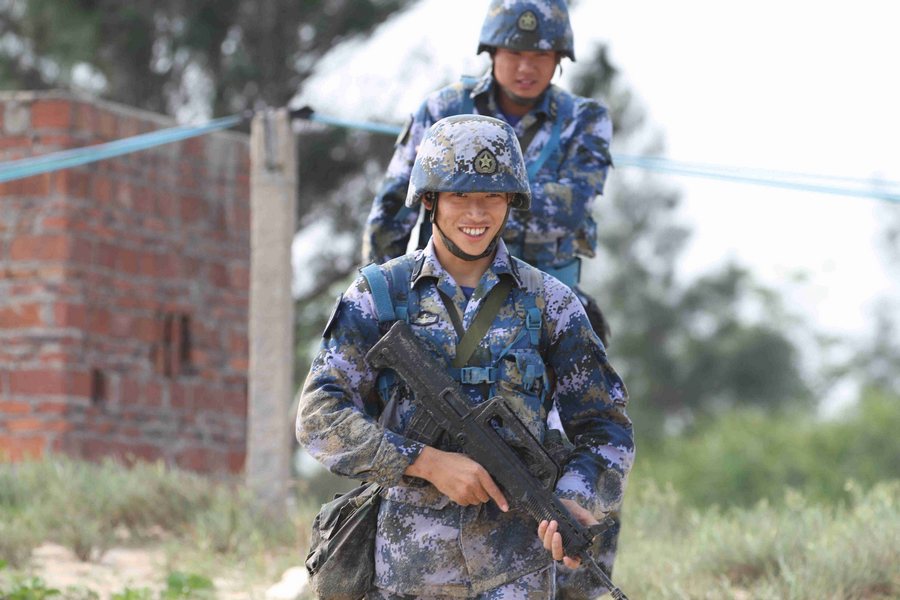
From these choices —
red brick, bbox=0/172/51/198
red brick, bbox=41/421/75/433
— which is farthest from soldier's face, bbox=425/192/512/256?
red brick, bbox=0/172/51/198

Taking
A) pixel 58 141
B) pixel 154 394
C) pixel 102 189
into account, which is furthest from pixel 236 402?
pixel 58 141

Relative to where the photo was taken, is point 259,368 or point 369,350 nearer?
point 369,350

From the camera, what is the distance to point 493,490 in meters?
2.73

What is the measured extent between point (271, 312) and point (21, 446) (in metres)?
2.65

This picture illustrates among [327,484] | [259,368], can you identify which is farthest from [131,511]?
[327,484]

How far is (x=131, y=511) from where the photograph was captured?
274 inches

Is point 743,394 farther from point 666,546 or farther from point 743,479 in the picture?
point 666,546

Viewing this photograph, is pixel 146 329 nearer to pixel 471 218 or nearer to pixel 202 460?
pixel 202 460

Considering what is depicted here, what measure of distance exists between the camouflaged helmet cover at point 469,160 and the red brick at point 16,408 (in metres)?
6.61

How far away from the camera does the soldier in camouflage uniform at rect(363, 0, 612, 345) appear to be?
4.11 metres

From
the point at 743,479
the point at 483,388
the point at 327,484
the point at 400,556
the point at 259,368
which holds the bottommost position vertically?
the point at 743,479

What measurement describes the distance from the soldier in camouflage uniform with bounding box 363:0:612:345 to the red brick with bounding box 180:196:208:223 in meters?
6.07

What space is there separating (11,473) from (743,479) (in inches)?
997

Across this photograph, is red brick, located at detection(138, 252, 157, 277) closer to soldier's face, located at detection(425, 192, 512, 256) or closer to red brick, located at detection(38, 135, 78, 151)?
red brick, located at detection(38, 135, 78, 151)
